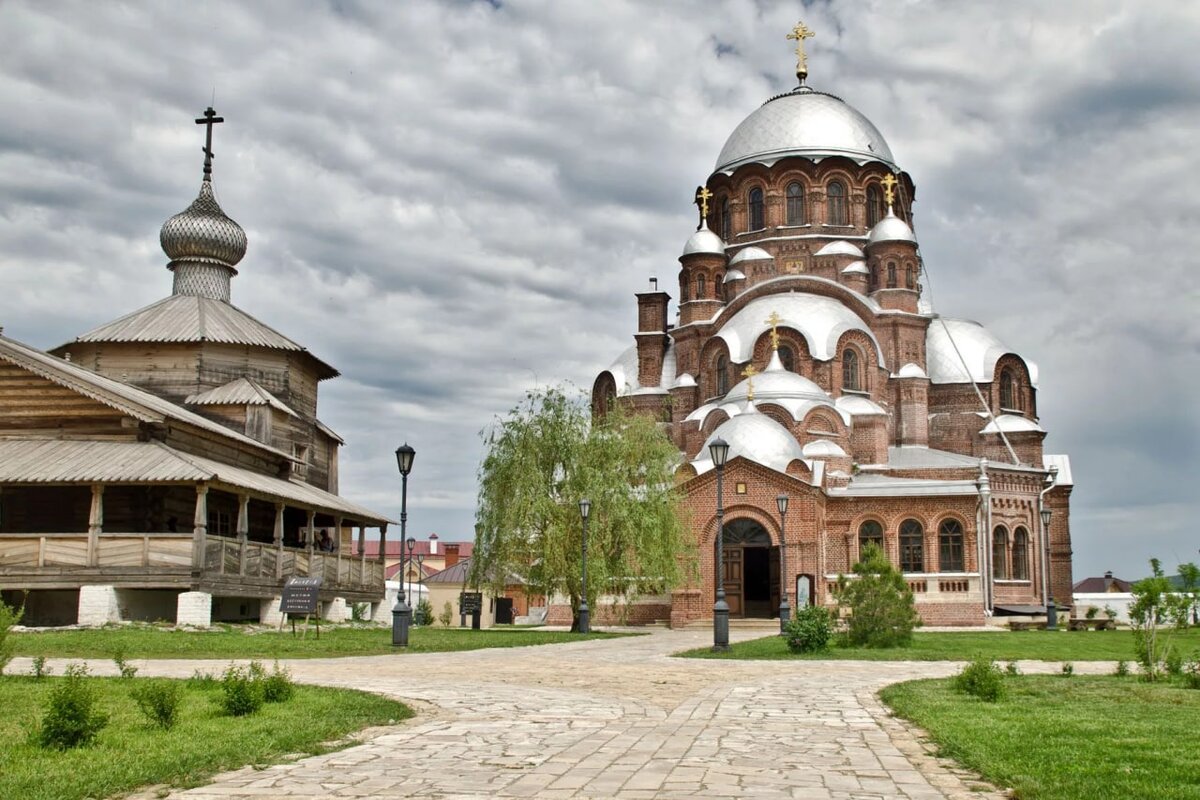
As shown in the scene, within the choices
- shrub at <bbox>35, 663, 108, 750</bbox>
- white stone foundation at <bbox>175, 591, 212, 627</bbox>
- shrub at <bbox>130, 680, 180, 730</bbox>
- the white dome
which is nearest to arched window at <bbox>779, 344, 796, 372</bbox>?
the white dome

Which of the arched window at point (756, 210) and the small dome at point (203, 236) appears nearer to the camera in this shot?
the small dome at point (203, 236)

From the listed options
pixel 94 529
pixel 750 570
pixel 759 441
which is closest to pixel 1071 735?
pixel 94 529

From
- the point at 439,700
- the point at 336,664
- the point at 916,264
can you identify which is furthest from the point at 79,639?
the point at 916,264

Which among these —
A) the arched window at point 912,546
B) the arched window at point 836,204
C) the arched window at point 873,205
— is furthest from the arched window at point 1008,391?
the arched window at point 912,546

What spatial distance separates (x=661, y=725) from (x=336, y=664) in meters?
7.58

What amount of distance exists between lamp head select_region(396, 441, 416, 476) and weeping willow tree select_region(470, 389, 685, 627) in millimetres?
7788

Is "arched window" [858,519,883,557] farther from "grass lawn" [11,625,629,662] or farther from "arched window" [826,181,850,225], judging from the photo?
"grass lawn" [11,625,629,662]

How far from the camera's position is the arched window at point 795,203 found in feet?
165

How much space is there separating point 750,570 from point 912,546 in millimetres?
5528

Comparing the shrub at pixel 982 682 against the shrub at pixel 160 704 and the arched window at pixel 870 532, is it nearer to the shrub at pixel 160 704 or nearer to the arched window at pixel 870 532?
the shrub at pixel 160 704

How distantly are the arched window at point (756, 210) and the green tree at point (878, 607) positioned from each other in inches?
1251

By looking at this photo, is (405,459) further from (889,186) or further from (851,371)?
(889,186)

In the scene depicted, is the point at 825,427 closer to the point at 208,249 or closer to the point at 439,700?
the point at 208,249

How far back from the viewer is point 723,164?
5256cm
